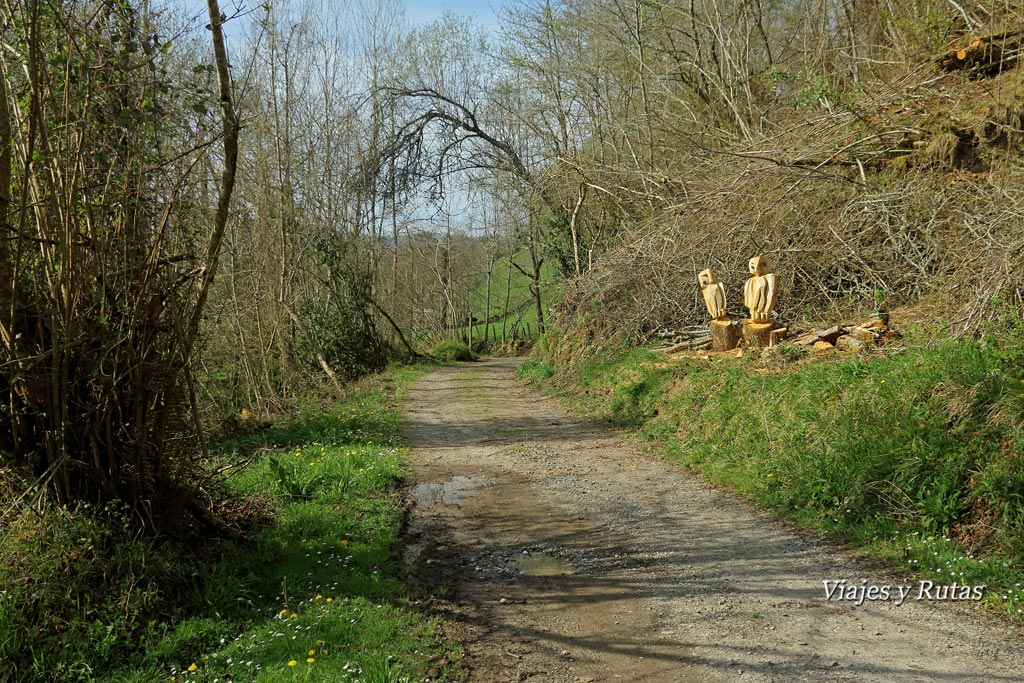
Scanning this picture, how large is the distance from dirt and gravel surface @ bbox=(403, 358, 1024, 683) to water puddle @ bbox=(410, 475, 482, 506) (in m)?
0.02

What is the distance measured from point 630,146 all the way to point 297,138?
→ 8.78m

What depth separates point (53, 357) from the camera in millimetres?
4375

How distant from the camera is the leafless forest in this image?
4488 mm

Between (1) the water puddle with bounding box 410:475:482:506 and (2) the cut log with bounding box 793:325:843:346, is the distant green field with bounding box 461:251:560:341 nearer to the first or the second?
(2) the cut log with bounding box 793:325:843:346

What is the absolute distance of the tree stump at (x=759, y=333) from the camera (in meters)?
9.74

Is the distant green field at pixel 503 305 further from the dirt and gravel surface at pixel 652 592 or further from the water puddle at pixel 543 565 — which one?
the water puddle at pixel 543 565

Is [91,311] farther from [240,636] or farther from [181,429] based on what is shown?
[240,636]

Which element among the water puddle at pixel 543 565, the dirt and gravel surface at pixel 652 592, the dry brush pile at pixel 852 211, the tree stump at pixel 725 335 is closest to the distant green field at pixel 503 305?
the dry brush pile at pixel 852 211

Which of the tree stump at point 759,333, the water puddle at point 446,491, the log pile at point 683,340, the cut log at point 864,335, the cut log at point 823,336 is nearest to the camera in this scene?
the water puddle at point 446,491

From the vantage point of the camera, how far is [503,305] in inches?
1594

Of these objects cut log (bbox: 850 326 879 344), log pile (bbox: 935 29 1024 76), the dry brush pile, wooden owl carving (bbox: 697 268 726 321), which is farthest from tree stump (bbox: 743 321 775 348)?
log pile (bbox: 935 29 1024 76)

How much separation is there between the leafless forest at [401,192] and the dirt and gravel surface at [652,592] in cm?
232

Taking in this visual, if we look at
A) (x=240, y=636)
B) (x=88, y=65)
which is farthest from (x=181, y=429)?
(x=88, y=65)

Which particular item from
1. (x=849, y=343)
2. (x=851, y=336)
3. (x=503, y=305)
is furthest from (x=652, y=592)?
(x=503, y=305)
